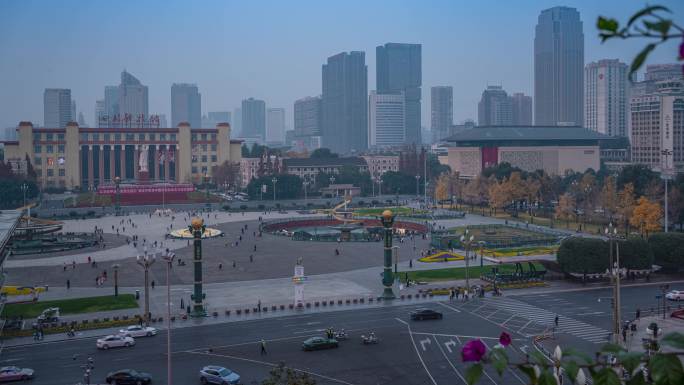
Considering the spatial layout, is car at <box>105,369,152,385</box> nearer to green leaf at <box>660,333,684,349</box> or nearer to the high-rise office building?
green leaf at <box>660,333,684,349</box>

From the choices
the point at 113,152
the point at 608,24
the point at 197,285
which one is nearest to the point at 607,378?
the point at 608,24

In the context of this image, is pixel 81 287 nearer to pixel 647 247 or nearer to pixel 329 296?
pixel 329 296

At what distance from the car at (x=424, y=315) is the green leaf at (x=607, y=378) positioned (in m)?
33.8

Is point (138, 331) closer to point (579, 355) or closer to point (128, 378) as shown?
point (128, 378)

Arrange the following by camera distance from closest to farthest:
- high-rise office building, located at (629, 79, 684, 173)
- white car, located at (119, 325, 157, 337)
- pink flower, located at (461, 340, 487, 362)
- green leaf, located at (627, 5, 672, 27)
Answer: green leaf, located at (627, 5, 672, 27), pink flower, located at (461, 340, 487, 362), white car, located at (119, 325, 157, 337), high-rise office building, located at (629, 79, 684, 173)

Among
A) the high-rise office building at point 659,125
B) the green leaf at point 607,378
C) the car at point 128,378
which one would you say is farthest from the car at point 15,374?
the high-rise office building at point 659,125

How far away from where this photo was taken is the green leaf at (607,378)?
5242 millimetres

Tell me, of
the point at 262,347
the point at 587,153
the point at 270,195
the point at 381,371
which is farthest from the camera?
the point at 587,153

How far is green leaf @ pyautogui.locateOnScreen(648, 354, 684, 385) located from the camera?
16.4ft

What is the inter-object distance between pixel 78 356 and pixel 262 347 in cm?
823

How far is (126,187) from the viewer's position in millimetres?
110250

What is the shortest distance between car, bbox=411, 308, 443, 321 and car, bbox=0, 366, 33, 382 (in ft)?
62.9

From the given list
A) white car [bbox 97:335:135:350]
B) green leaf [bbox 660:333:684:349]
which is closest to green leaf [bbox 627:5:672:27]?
green leaf [bbox 660:333:684:349]

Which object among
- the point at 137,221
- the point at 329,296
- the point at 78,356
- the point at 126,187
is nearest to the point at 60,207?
the point at 126,187
